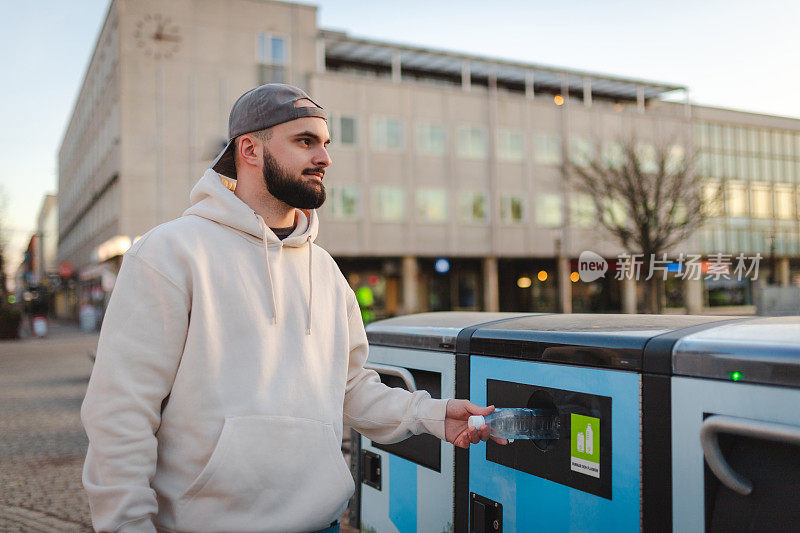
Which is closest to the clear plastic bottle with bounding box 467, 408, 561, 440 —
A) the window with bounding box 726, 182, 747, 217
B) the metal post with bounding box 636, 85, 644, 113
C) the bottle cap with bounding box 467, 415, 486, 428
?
the bottle cap with bounding box 467, 415, 486, 428

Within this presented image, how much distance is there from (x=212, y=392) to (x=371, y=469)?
193cm

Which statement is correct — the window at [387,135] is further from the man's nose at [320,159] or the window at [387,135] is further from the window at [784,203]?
the man's nose at [320,159]

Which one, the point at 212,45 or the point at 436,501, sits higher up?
the point at 212,45

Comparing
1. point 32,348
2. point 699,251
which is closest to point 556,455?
point 32,348

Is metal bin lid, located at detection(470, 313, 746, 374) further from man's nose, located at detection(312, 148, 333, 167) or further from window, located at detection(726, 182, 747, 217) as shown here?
window, located at detection(726, 182, 747, 217)

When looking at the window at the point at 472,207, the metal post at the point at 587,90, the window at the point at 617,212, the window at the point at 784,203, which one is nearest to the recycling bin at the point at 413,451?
the window at the point at 617,212

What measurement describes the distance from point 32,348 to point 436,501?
24.7 m

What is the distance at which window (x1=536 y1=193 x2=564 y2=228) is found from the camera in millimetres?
34750

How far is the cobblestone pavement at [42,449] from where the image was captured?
18.4 ft

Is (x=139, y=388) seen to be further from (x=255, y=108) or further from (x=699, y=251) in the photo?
(x=699, y=251)

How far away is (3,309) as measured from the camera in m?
28.8

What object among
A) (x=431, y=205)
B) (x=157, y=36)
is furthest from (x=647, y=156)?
(x=157, y=36)

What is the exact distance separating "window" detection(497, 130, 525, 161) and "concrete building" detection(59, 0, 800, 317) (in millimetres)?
69

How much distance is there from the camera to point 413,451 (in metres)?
3.19
